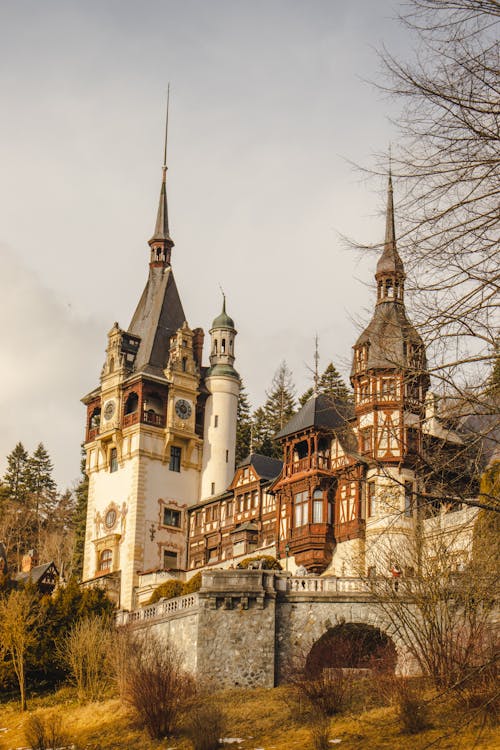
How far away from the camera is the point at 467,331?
13.0m

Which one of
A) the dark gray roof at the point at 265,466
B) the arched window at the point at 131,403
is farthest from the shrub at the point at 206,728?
the arched window at the point at 131,403

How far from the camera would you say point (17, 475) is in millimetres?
91250

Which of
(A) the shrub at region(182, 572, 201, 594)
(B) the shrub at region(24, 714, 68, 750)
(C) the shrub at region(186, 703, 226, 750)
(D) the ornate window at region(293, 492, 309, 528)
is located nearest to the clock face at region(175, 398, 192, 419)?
(D) the ornate window at region(293, 492, 309, 528)

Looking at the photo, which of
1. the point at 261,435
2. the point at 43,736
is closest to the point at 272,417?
the point at 261,435

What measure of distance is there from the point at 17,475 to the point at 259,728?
61346 mm

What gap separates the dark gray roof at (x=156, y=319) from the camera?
65.7 m

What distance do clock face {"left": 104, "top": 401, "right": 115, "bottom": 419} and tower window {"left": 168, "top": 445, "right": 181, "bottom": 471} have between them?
431 cm

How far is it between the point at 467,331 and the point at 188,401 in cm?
5201

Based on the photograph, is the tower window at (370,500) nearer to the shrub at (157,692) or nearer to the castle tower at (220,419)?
the castle tower at (220,419)

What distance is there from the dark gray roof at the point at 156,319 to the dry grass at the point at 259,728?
2721cm

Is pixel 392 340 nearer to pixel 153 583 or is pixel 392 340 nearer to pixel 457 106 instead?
pixel 457 106

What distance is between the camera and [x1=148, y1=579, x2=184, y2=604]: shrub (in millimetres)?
52375

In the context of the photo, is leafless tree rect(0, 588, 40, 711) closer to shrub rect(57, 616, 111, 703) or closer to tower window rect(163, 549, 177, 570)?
shrub rect(57, 616, 111, 703)

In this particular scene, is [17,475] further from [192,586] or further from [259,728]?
[259,728]
